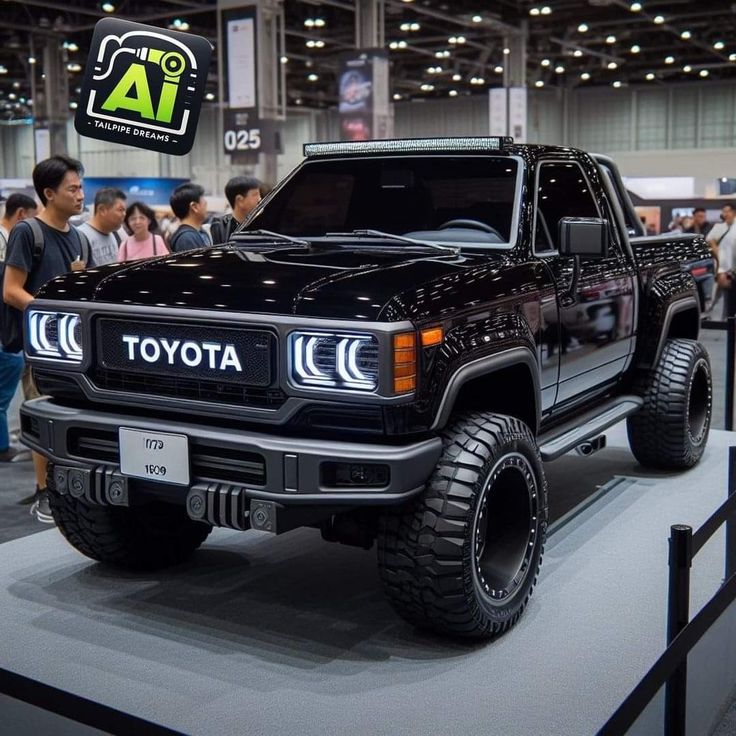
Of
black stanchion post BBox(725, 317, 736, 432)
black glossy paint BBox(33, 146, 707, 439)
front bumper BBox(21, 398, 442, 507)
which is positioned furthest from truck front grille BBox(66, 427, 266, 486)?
black stanchion post BBox(725, 317, 736, 432)

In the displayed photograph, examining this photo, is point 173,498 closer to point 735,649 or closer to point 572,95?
point 735,649

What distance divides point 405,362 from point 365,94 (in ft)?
50.0

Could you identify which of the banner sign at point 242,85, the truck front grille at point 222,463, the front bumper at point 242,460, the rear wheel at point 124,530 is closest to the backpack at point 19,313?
the rear wheel at point 124,530

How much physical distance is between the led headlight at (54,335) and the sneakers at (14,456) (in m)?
2.99

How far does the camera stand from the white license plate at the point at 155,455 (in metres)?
3.06

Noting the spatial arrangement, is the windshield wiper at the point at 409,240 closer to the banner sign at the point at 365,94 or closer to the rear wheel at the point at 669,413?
the rear wheel at the point at 669,413

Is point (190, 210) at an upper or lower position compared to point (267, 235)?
upper

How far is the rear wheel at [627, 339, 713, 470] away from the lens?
5070 mm

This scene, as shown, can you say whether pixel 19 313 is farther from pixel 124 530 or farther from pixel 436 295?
pixel 436 295

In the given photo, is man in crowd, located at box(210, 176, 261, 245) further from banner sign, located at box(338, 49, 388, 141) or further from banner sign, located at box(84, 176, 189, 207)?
banner sign, located at box(84, 176, 189, 207)

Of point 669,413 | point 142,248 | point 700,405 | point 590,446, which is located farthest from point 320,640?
point 142,248

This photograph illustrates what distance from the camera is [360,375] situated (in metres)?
2.88

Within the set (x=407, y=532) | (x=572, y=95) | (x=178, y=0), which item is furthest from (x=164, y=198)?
(x=407, y=532)

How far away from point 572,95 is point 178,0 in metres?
18.3
